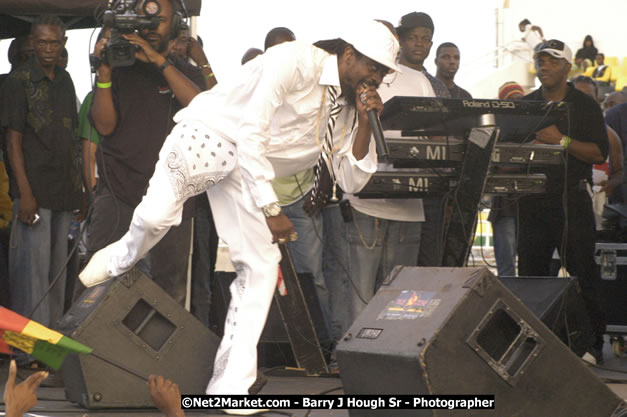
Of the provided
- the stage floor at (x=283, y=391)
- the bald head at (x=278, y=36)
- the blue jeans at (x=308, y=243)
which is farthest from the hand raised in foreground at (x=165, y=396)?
the bald head at (x=278, y=36)

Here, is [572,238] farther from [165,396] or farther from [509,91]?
[165,396]

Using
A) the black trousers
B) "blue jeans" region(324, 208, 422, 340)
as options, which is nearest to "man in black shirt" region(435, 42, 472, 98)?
the black trousers

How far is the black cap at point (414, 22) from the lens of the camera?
6.07 meters

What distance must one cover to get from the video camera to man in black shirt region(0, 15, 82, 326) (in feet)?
3.32

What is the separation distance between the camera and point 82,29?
6734mm

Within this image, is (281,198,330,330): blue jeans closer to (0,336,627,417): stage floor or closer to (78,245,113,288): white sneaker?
(0,336,627,417): stage floor

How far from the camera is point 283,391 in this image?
4.82 m

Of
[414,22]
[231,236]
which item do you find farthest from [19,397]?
[414,22]

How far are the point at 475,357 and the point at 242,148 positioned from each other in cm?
125

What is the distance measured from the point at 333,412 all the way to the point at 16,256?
235 cm

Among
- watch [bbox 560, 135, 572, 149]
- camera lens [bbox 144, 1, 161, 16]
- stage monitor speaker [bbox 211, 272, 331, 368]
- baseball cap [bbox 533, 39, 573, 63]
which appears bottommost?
stage monitor speaker [bbox 211, 272, 331, 368]

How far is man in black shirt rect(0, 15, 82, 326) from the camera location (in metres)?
5.56

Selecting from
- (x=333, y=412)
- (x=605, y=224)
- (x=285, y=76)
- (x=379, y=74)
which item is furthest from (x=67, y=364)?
(x=605, y=224)

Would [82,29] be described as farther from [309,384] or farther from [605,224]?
[605,224]
